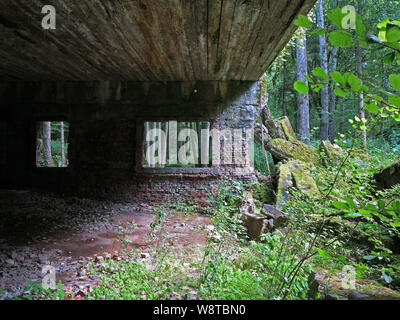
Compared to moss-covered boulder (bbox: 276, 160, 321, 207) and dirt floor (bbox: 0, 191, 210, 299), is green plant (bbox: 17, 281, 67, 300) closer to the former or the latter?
dirt floor (bbox: 0, 191, 210, 299)

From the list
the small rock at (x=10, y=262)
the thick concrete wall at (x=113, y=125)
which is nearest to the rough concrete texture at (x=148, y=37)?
the thick concrete wall at (x=113, y=125)

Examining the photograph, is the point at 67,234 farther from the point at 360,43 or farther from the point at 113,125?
the point at 360,43

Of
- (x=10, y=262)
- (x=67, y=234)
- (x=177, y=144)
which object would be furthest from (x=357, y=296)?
(x=177, y=144)

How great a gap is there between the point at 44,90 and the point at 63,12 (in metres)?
4.24

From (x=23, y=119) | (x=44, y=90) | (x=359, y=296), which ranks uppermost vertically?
(x=44, y=90)

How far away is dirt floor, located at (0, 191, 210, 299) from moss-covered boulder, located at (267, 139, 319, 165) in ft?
10.6

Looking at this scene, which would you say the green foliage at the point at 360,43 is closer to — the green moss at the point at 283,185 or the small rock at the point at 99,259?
the small rock at the point at 99,259

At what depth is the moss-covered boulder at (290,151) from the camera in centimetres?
737

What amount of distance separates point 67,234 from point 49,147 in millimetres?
8597

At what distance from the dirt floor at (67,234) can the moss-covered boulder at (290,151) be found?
3.24 meters

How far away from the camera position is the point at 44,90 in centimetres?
682

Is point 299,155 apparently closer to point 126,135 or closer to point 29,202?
point 126,135

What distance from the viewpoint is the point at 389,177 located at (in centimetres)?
386

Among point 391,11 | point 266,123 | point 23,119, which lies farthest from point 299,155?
point 391,11
